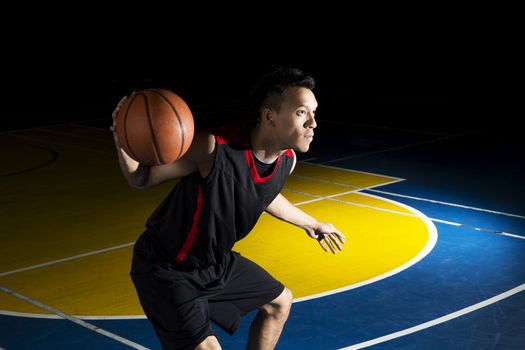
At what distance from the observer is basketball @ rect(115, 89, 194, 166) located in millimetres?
3693

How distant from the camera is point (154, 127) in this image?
12.4 ft

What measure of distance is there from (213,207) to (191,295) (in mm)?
419

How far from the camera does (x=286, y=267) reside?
6566 millimetres

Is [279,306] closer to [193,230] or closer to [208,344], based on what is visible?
[208,344]

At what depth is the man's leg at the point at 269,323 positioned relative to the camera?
13.0ft

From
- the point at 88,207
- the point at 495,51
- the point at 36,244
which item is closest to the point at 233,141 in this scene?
the point at 36,244

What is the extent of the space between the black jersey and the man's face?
19 centimetres

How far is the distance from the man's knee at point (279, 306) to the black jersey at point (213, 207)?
443 millimetres

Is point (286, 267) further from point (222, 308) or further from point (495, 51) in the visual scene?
point (495, 51)

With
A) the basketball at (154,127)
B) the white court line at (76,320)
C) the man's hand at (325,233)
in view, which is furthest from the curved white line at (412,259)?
the basketball at (154,127)

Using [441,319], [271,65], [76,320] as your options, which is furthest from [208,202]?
[271,65]

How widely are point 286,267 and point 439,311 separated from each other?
1.49 m

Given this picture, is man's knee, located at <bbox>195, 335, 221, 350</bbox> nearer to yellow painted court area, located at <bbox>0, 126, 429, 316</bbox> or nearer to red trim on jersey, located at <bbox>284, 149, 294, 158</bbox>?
red trim on jersey, located at <bbox>284, 149, 294, 158</bbox>

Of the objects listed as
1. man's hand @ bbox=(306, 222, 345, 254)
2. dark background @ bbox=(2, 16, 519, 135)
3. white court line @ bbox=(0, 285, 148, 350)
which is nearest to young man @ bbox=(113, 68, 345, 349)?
man's hand @ bbox=(306, 222, 345, 254)
